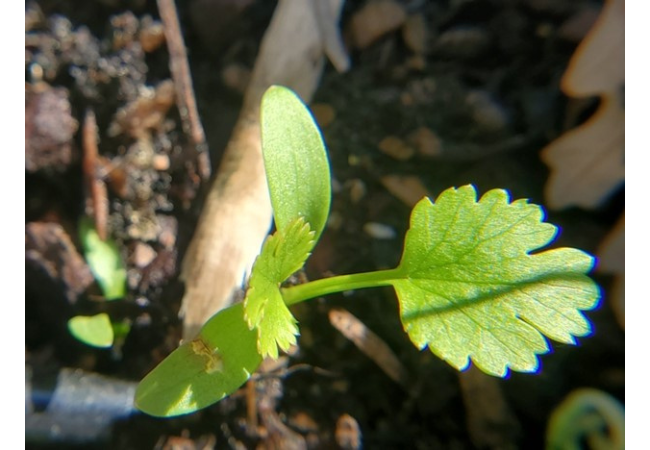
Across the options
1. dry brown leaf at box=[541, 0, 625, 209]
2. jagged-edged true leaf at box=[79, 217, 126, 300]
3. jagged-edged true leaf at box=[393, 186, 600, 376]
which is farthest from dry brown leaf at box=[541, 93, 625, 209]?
jagged-edged true leaf at box=[79, 217, 126, 300]

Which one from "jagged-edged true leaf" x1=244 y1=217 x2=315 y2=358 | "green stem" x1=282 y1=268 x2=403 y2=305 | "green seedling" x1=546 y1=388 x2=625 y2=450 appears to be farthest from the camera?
"green seedling" x1=546 y1=388 x2=625 y2=450

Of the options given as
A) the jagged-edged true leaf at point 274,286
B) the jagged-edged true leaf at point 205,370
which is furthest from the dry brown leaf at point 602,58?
the jagged-edged true leaf at point 205,370

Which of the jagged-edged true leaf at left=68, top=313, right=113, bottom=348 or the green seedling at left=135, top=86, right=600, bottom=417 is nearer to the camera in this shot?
the green seedling at left=135, top=86, right=600, bottom=417

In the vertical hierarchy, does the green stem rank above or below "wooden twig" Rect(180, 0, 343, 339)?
below

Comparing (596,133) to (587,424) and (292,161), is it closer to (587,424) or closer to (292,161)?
(587,424)

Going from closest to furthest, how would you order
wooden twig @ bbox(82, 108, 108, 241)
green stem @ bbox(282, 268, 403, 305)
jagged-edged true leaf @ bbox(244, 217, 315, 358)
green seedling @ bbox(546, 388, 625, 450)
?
jagged-edged true leaf @ bbox(244, 217, 315, 358) < green stem @ bbox(282, 268, 403, 305) < green seedling @ bbox(546, 388, 625, 450) < wooden twig @ bbox(82, 108, 108, 241)

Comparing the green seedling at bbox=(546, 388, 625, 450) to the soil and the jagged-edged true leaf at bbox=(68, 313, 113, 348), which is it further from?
the jagged-edged true leaf at bbox=(68, 313, 113, 348)

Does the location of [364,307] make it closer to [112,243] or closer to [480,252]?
[480,252]
